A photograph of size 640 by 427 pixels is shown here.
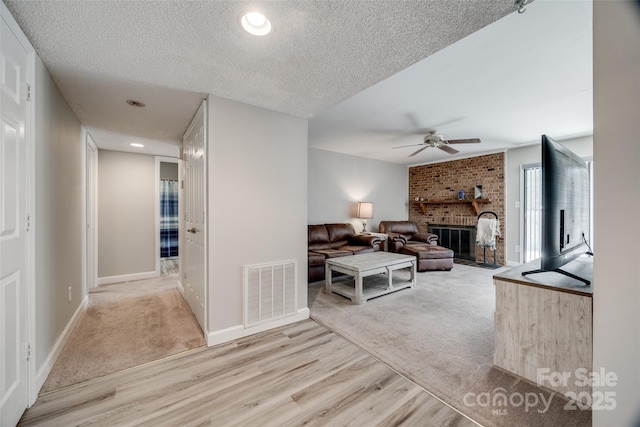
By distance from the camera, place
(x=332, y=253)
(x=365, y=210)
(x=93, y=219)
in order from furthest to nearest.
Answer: (x=365, y=210)
(x=332, y=253)
(x=93, y=219)

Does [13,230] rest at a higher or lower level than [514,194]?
lower

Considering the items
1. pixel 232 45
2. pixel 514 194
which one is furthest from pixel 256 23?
pixel 514 194

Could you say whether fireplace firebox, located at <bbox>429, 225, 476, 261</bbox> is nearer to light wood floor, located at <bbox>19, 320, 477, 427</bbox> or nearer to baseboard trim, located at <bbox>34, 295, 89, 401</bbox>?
light wood floor, located at <bbox>19, 320, 477, 427</bbox>

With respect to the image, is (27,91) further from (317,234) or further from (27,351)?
(317,234)

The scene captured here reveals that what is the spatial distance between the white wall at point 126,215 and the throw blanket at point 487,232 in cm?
648

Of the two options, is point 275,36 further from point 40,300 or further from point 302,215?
point 40,300

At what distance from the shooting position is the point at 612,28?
838mm

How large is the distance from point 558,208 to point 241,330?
2.63 meters

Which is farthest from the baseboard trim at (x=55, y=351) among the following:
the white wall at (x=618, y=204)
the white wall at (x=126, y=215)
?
the white wall at (x=618, y=204)

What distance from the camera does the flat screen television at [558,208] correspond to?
151 cm

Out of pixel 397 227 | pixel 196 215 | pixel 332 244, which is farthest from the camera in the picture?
pixel 397 227

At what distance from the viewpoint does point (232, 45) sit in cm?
153

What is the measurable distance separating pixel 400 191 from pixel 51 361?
6906 mm

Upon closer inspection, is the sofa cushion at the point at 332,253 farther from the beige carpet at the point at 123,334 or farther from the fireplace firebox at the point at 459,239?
the fireplace firebox at the point at 459,239
